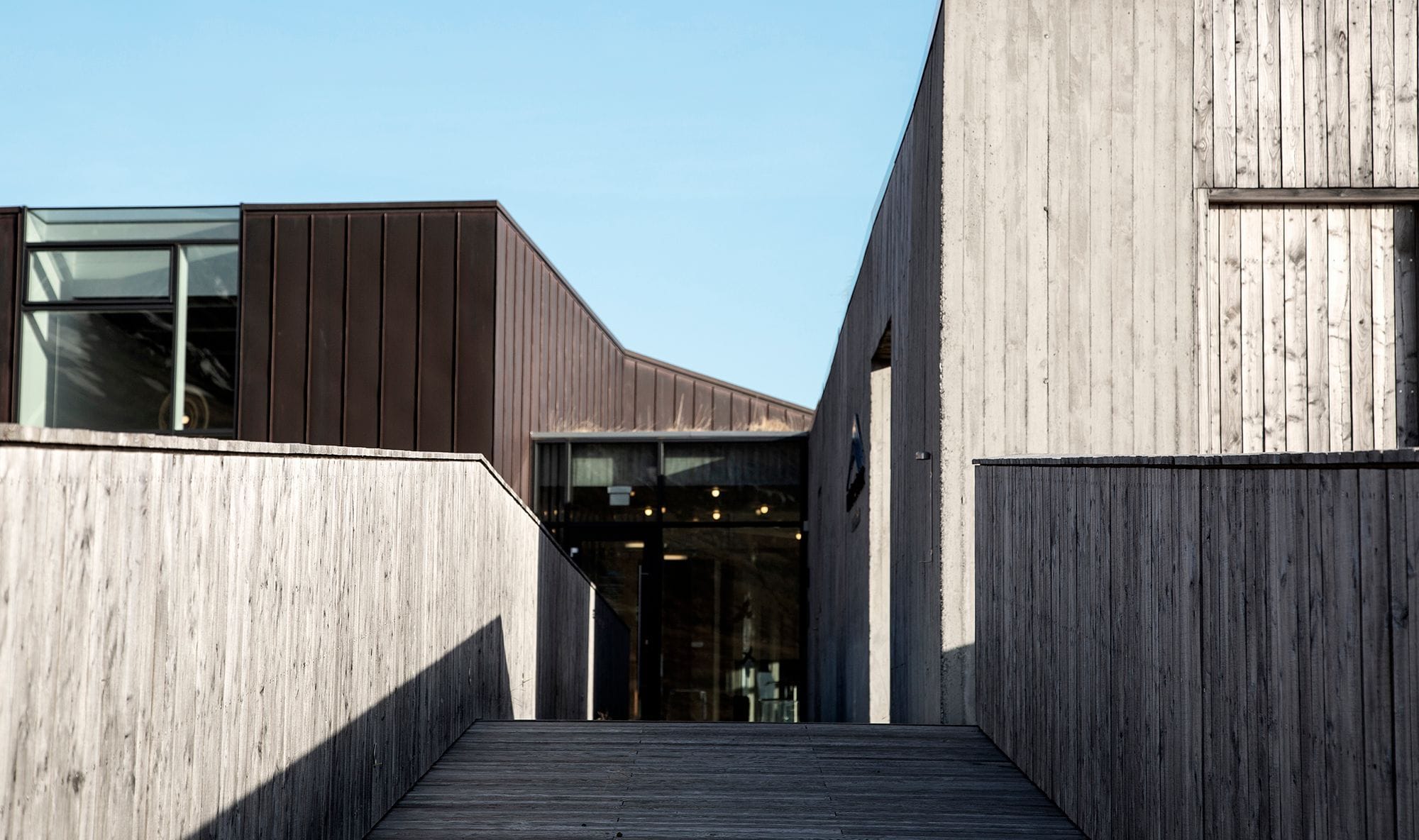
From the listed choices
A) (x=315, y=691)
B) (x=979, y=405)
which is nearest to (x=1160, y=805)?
(x=315, y=691)

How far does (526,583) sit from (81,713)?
5.47 meters

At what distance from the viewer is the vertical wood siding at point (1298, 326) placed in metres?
6.55

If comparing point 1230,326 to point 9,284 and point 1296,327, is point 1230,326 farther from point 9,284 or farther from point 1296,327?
point 9,284

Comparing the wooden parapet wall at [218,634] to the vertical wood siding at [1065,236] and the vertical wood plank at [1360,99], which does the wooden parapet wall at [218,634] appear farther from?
the vertical wood plank at [1360,99]

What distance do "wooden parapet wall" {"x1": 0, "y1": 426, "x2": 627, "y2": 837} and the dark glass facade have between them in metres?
10.3

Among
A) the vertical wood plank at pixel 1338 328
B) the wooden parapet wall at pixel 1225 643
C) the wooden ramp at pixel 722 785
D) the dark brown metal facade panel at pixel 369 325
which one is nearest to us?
the wooden parapet wall at pixel 1225 643

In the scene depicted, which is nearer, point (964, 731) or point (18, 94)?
point (964, 731)

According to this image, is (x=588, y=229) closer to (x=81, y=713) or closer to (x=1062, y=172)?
(x=1062, y=172)

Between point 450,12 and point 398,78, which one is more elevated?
point 398,78

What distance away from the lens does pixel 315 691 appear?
3.58m

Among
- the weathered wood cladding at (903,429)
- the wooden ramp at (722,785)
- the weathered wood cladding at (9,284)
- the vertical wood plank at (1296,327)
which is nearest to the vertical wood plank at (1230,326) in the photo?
the vertical wood plank at (1296,327)

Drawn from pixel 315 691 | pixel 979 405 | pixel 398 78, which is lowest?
pixel 315 691

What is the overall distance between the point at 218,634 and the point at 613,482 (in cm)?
1282

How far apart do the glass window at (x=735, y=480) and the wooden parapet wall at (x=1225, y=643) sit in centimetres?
1099
